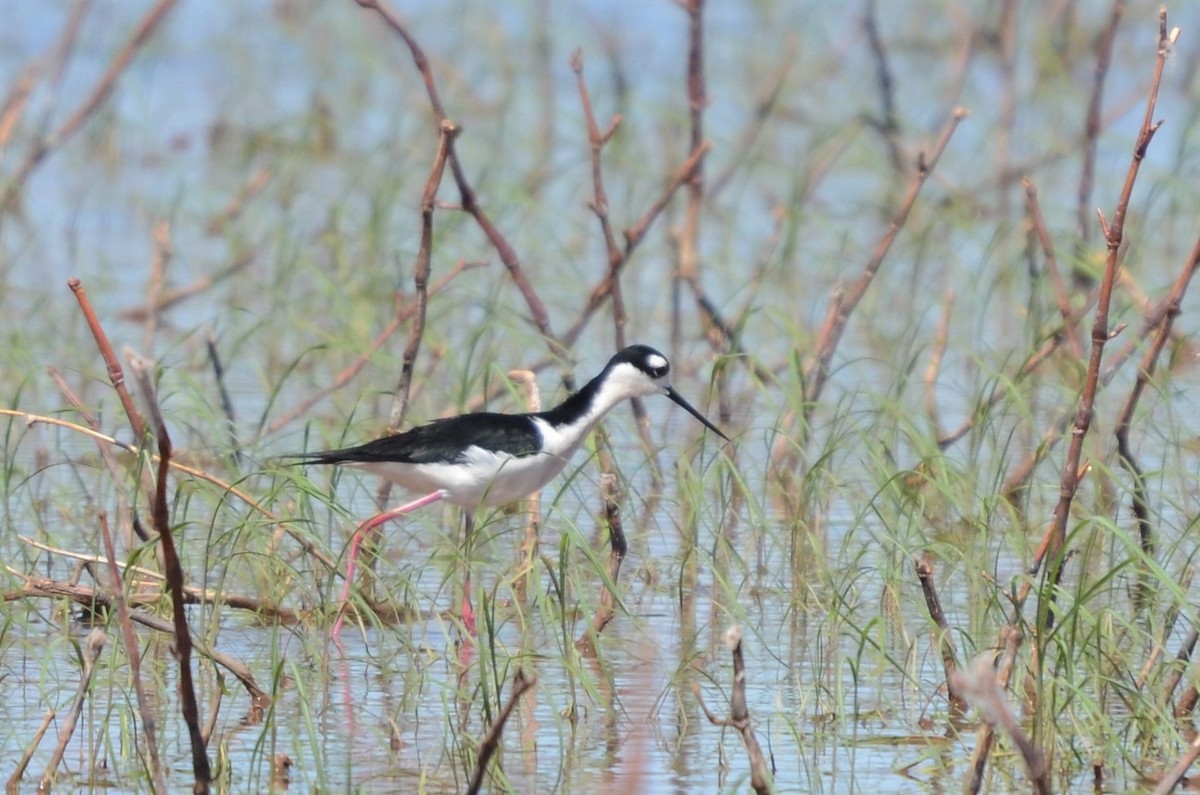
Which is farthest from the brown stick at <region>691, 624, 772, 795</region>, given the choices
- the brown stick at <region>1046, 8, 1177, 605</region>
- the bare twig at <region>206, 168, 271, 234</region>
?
the bare twig at <region>206, 168, 271, 234</region>

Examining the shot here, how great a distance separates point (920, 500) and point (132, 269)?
5.41 meters

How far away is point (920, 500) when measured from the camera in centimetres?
528

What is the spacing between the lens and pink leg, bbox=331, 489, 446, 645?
482cm

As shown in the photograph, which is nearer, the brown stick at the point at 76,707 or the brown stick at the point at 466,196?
the brown stick at the point at 76,707

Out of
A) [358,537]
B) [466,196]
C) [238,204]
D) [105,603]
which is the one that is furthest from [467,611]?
[238,204]

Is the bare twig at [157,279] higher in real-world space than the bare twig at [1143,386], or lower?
higher

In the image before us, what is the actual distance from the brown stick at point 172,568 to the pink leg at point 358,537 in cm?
113

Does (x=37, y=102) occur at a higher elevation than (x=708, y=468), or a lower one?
higher

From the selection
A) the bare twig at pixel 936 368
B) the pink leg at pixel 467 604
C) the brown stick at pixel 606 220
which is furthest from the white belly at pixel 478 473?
the bare twig at pixel 936 368

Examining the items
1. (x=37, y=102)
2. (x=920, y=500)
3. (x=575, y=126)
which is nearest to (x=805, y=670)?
(x=920, y=500)

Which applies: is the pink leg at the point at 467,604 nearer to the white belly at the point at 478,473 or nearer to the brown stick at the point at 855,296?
the white belly at the point at 478,473

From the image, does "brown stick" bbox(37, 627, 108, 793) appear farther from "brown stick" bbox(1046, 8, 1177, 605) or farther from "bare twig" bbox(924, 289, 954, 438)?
"bare twig" bbox(924, 289, 954, 438)

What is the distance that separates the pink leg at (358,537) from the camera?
4820 millimetres

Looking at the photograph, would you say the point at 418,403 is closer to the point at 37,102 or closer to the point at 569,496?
the point at 569,496
